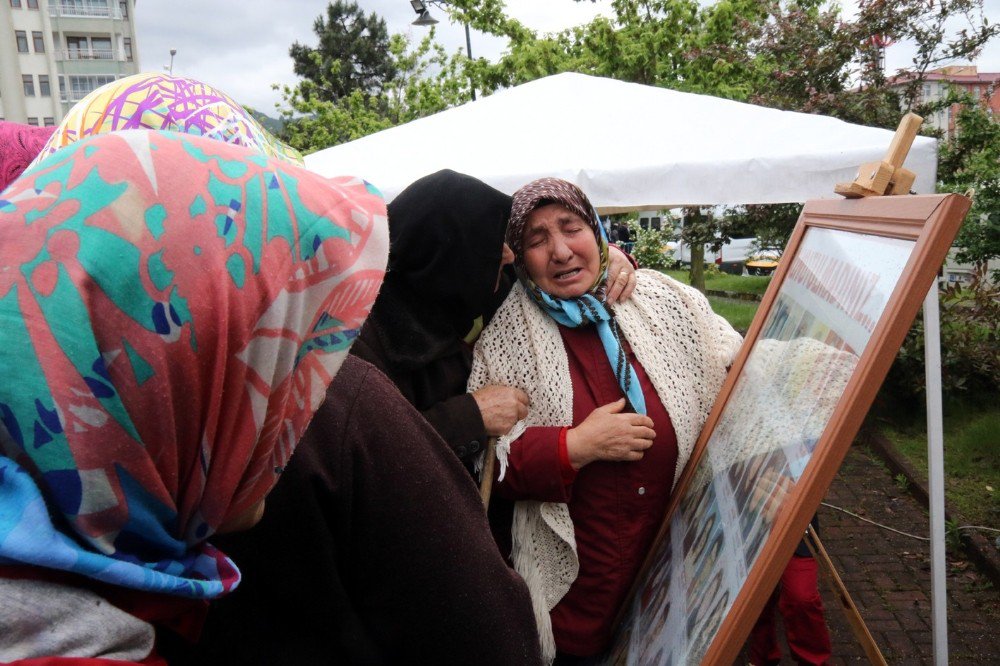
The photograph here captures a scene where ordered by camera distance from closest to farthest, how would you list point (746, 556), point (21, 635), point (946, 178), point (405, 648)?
point (21, 635)
point (405, 648)
point (746, 556)
point (946, 178)

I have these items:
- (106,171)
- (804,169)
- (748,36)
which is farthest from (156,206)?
(748,36)

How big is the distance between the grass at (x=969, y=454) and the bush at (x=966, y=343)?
0.69ft

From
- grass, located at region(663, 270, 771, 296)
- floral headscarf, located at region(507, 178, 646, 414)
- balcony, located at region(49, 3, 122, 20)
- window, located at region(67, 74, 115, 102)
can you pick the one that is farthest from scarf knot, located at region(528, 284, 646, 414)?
balcony, located at region(49, 3, 122, 20)

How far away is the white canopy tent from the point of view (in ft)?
12.1

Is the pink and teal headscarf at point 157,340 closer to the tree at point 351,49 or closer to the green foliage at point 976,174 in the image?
the green foliage at point 976,174

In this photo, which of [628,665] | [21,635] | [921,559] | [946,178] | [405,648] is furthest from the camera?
[946,178]

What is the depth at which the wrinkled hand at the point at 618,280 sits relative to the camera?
89.0 inches

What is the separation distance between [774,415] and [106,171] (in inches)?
55.4

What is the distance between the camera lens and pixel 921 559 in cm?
466

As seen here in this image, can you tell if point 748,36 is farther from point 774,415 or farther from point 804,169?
point 774,415

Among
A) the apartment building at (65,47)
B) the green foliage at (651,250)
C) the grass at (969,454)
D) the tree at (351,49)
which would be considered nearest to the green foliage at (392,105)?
the green foliage at (651,250)

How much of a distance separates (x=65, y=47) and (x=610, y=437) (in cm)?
6124

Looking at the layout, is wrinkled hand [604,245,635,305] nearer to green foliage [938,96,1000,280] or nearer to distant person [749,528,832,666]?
distant person [749,528,832,666]

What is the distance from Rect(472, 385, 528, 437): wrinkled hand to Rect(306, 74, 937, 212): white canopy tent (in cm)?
195
